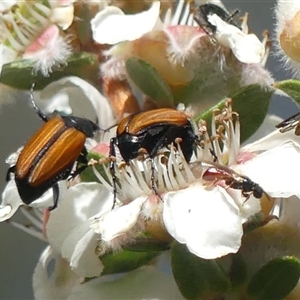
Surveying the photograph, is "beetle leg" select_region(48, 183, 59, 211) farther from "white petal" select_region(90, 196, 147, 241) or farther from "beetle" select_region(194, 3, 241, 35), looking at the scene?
"beetle" select_region(194, 3, 241, 35)

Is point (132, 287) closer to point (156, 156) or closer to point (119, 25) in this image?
point (156, 156)

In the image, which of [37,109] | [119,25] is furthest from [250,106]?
[37,109]

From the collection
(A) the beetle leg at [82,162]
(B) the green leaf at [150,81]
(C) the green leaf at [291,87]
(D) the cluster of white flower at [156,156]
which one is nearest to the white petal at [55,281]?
(D) the cluster of white flower at [156,156]

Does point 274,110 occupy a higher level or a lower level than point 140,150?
lower

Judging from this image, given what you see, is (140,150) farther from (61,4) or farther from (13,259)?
(13,259)

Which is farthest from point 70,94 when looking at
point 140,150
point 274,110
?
point 274,110

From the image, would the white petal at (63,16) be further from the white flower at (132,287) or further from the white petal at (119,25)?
the white flower at (132,287)

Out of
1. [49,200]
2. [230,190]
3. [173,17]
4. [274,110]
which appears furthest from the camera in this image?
[274,110]
